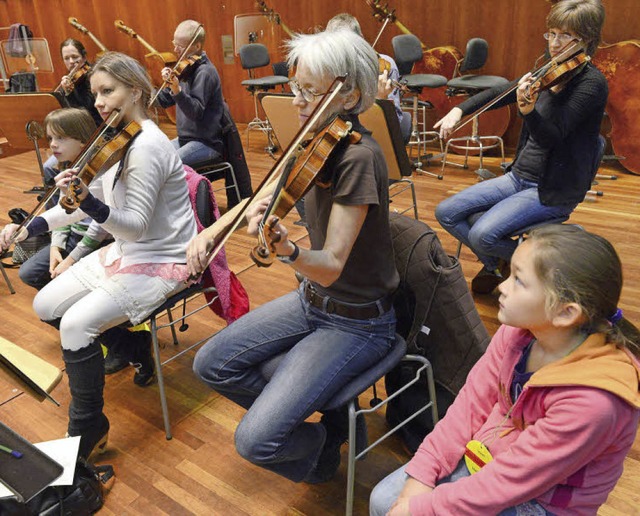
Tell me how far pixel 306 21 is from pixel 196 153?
10.4ft

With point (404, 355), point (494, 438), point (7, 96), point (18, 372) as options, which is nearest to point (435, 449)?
point (494, 438)

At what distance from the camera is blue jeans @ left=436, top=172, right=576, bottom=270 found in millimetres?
2260

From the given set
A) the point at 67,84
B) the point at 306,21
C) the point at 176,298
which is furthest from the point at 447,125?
the point at 306,21

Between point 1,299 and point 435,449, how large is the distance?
266 centimetres

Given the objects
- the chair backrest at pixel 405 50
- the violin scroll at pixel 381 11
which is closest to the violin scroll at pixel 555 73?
the chair backrest at pixel 405 50

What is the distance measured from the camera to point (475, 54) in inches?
175

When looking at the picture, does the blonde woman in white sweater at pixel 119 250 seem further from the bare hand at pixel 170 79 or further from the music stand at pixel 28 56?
the music stand at pixel 28 56

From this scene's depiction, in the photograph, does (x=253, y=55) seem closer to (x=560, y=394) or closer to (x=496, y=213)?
(x=496, y=213)

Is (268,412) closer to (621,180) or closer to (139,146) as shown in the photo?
(139,146)

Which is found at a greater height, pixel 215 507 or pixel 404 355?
pixel 404 355

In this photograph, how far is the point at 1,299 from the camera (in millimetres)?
2980

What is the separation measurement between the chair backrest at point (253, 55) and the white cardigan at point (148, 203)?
384 centimetres

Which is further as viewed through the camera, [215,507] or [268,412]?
[215,507]

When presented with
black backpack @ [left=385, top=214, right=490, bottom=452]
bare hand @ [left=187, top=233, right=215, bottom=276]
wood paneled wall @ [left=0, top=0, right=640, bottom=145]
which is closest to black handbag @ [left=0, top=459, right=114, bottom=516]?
bare hand @ [left=187, top=233, right=215, bottom=276]
